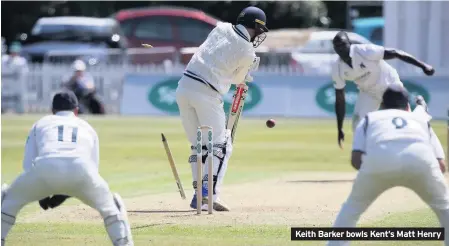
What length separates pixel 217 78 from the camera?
1123cm

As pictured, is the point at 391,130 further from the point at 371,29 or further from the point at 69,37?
the point at 69,37

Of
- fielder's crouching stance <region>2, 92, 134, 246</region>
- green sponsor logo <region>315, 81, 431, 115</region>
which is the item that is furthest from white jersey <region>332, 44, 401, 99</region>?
green sponsor logo <region>315, 81, 431, 115</region>

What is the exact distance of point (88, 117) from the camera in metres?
28.0

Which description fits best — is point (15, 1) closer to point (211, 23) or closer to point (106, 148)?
point (211, 23)

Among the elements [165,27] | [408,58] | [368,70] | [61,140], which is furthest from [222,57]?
[165,27]

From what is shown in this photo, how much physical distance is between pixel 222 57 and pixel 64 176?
356cm

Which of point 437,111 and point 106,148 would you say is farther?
point 437,111

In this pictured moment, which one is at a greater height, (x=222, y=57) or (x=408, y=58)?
(x=222, y=57)

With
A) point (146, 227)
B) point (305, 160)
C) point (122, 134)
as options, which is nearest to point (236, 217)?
point (146, 227)

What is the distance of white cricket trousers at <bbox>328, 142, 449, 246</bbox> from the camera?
7.88 m

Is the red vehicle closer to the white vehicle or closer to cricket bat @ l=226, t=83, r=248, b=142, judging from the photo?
the white vehicle

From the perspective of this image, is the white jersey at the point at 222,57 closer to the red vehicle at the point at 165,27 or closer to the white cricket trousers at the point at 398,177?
the white cricket trousers at the point at 398,177

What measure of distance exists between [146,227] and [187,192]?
10.0 feet

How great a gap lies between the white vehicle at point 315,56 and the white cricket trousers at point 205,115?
1797cm
